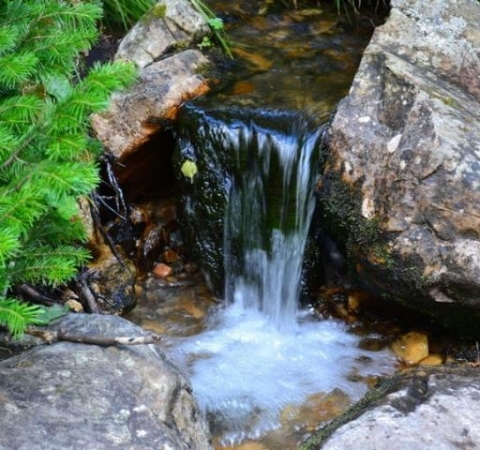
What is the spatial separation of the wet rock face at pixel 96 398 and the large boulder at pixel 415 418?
1.79 ft

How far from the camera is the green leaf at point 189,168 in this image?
4.02 metres

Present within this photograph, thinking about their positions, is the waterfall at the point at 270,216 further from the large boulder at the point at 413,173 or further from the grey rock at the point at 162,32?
the grey rock at the point at 162,32

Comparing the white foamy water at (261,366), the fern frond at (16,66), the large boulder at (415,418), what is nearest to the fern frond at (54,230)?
the fern frond at (16,66)

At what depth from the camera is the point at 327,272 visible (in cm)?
401

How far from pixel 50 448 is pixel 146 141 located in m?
2.51

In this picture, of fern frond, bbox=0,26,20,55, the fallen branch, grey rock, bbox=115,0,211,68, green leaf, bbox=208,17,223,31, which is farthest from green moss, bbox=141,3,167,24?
the fallen branch

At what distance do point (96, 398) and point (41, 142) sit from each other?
85 centimetres

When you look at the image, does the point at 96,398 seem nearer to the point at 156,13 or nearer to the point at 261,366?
the point at 261,366

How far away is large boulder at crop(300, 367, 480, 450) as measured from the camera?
94.0 inches

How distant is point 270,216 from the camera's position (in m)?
3.93

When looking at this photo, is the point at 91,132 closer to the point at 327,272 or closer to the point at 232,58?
the point at 232,58

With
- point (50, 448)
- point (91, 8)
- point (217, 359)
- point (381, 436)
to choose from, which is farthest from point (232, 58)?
point (50, 448)

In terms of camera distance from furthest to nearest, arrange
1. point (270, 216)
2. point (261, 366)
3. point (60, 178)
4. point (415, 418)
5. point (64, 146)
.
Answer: point (270, 216), point (261, 366), point (415, 418), point (64, 146), point (60, 178)

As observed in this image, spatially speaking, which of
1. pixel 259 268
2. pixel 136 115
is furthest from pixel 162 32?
pixel 259 268
